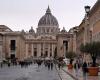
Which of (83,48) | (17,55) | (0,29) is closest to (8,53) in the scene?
(17,55)

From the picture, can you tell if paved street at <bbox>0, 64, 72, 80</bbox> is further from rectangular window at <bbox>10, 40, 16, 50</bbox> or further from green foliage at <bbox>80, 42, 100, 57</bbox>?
rectangular window at <bbox>10, 40, 16, 50</bbox>

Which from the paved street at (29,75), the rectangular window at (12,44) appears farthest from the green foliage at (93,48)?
the rectangular window at (12,44)

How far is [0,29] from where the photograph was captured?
597 ft

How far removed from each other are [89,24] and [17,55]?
3704 inches

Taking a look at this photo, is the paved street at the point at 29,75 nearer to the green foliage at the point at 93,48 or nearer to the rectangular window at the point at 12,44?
the green foliage at the point at 93,48

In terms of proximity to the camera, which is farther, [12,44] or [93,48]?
[12,44]

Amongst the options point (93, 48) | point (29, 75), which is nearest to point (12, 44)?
point (29, 75)

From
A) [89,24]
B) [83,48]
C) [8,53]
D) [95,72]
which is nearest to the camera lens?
[95,72]

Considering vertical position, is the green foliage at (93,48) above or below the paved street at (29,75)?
above

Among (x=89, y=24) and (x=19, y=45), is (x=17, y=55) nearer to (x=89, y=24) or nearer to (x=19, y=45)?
(x=19, y=45)

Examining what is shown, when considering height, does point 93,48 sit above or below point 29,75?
above

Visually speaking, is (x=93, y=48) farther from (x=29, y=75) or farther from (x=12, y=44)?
(x=12, y=44)

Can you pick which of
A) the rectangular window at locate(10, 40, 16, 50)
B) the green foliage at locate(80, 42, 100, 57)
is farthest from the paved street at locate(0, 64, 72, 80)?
the rectangular window at locate(10, 40, 16, 50)

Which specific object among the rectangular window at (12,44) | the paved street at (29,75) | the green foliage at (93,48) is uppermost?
the rectangular window at (12,44)
